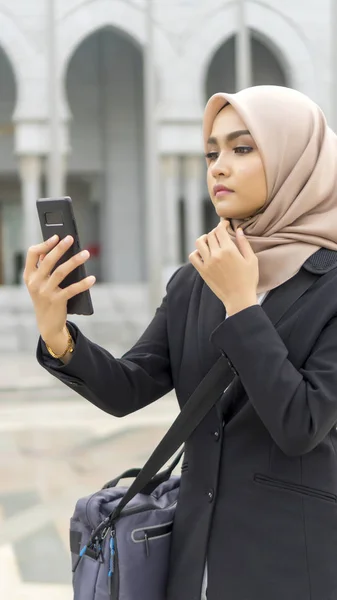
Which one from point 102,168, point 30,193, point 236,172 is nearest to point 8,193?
point 102,168

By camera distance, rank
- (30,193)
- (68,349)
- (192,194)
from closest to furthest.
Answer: (68,349), (30,193), (192,194)

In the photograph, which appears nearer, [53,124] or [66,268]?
[66,268]

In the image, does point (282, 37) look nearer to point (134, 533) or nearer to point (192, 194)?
point (192, 194)

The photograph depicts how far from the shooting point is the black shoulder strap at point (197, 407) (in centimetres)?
113

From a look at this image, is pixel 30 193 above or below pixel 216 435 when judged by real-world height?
below

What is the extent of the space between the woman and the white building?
9033mm

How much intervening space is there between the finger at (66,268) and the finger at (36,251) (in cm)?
4

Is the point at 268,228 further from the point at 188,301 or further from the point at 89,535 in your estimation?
the point at 89,535

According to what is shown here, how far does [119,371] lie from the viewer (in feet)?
4.27

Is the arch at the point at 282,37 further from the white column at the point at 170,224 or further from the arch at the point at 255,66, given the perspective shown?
the arch at the point at 255,66

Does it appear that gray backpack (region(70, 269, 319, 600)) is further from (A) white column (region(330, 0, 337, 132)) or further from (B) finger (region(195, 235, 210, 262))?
(A) white column (region(330, 0, 337, 132))

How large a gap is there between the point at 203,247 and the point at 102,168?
13.3m

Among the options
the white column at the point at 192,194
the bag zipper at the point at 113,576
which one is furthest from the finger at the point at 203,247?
the white column at the point at 192,194

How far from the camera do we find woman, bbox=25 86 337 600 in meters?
1.08
